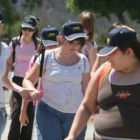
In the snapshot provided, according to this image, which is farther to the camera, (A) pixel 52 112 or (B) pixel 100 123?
(A) pixel 52 112

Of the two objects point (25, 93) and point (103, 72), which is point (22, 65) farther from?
point (103, 72)

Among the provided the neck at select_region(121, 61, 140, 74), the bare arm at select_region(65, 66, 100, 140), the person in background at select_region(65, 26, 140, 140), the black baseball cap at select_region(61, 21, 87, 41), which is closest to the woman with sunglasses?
the black baseball cap at select_region(61, 21, 87, 41)

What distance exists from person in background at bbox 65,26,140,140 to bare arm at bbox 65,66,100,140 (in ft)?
0.08

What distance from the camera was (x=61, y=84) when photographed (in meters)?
5.52

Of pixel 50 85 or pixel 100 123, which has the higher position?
pixel 100 123

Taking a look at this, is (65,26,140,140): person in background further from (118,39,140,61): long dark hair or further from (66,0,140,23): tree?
(66,0,140,23): tree

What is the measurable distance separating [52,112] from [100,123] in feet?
4.82

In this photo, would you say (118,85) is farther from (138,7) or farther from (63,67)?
(138,7)

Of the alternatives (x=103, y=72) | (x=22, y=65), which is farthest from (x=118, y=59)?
(x=22, y=65)

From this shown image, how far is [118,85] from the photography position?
4070mm

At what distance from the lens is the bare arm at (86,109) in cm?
419

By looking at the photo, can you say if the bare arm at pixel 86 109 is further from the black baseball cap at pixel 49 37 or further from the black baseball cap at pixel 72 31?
the black baseball cap at pixel 49 37

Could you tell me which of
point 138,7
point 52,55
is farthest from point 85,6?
point 52,55

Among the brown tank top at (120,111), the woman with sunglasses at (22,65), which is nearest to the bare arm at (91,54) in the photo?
the woman with sunglasses at (22,65)
